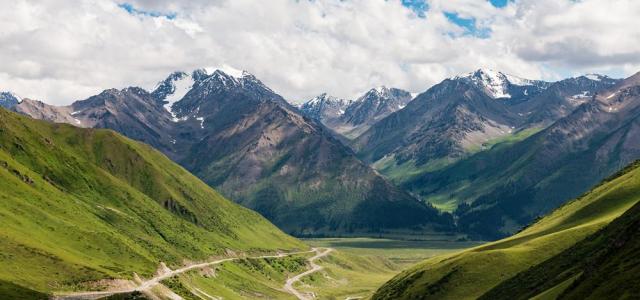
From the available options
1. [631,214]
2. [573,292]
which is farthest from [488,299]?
[573,292]

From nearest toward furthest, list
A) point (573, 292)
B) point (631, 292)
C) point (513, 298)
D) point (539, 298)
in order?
point (631, 292), point (573, 292), point (539, 298), point (513, 298)

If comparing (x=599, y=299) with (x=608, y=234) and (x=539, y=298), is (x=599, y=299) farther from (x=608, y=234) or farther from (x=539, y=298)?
(x=608, y=234)

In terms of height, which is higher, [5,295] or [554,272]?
[5,295]

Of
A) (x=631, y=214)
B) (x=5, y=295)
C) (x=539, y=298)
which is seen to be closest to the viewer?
(x=539, y=298)

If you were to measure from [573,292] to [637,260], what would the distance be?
12.9 meters

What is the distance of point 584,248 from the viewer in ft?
617

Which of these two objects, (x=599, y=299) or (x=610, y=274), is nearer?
(x=599, y=299)

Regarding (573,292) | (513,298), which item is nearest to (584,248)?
(513,298)

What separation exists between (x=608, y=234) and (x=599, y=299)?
80093mm

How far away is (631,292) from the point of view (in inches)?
4166

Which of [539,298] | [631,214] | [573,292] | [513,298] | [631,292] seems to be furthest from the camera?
[513,298]

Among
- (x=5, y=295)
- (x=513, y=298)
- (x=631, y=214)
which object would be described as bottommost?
(x=513, y=298)

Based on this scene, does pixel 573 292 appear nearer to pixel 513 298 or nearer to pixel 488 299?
pixel 513 298

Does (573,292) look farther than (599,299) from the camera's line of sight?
Yes
